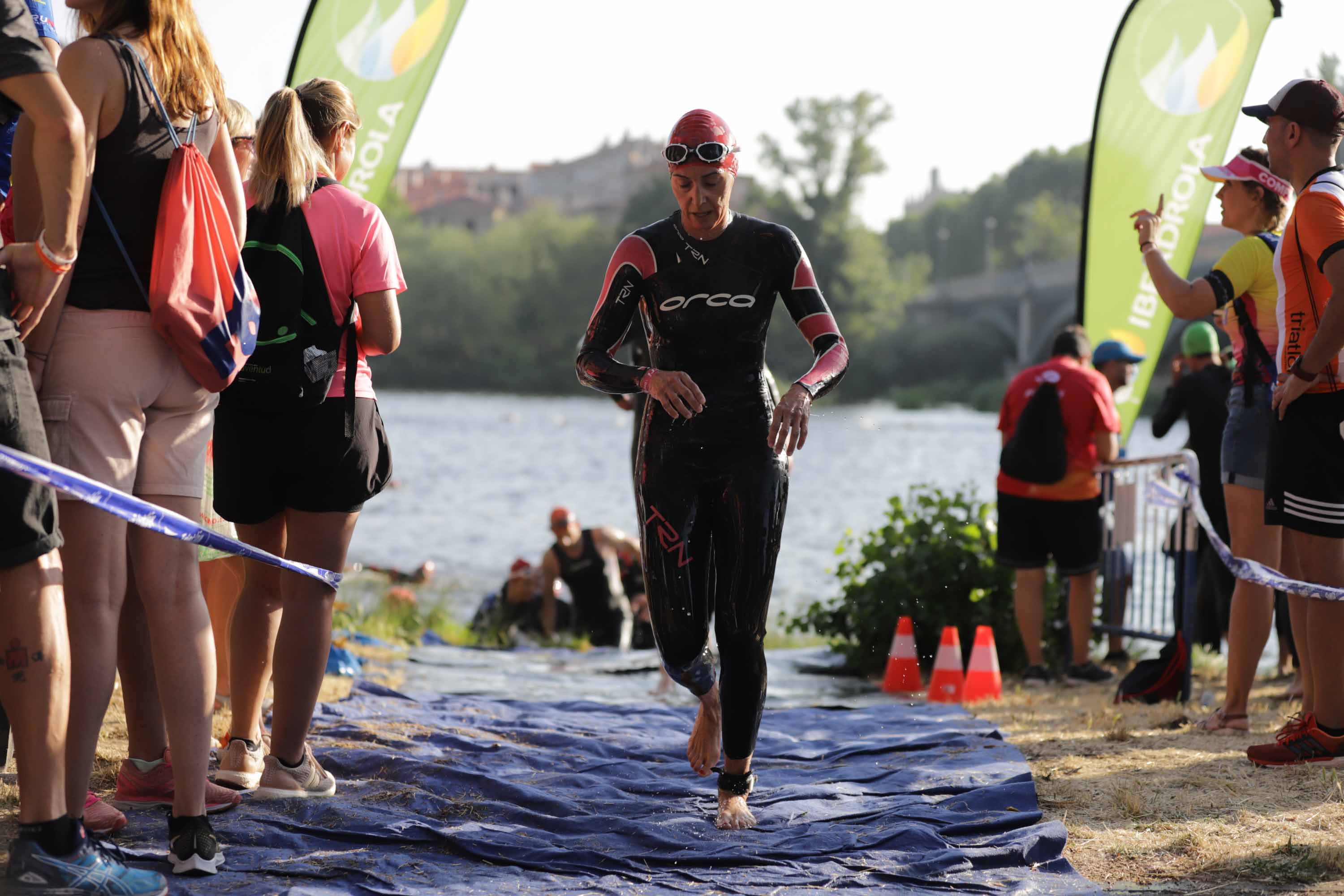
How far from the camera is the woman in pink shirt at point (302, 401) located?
3.69m

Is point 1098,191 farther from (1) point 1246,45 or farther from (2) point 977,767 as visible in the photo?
(2) point 977,767

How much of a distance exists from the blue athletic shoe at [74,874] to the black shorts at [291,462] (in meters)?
1.17

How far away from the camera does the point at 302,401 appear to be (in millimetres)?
3699

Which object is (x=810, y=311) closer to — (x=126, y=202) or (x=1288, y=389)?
(x=1288, y=389)

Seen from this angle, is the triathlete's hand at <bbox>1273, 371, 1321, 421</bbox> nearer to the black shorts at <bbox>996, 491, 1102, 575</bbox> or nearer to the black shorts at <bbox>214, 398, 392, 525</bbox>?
the black shorts at <bbox>996, 491, 1102, 575</bbox>

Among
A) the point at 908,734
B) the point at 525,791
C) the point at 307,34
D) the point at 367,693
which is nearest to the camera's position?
the point at 525,791

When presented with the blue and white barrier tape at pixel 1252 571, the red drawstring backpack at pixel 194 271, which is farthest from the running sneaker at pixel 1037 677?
the red drawstring backpack at pixel 194 271

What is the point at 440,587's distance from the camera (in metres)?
16.1

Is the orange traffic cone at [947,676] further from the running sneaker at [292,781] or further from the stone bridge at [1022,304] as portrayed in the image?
the stone bridge at [1022,304]

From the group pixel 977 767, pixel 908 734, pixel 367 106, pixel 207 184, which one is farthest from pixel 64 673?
pixel 367 106

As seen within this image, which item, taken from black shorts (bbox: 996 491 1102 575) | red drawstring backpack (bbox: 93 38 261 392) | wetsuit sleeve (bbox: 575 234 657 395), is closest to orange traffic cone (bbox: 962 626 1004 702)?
black shorts (bbox: 996 491 1102 575)

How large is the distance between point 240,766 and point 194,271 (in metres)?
1.69

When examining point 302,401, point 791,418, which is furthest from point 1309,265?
point 302,401

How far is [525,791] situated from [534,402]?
65652 mm
